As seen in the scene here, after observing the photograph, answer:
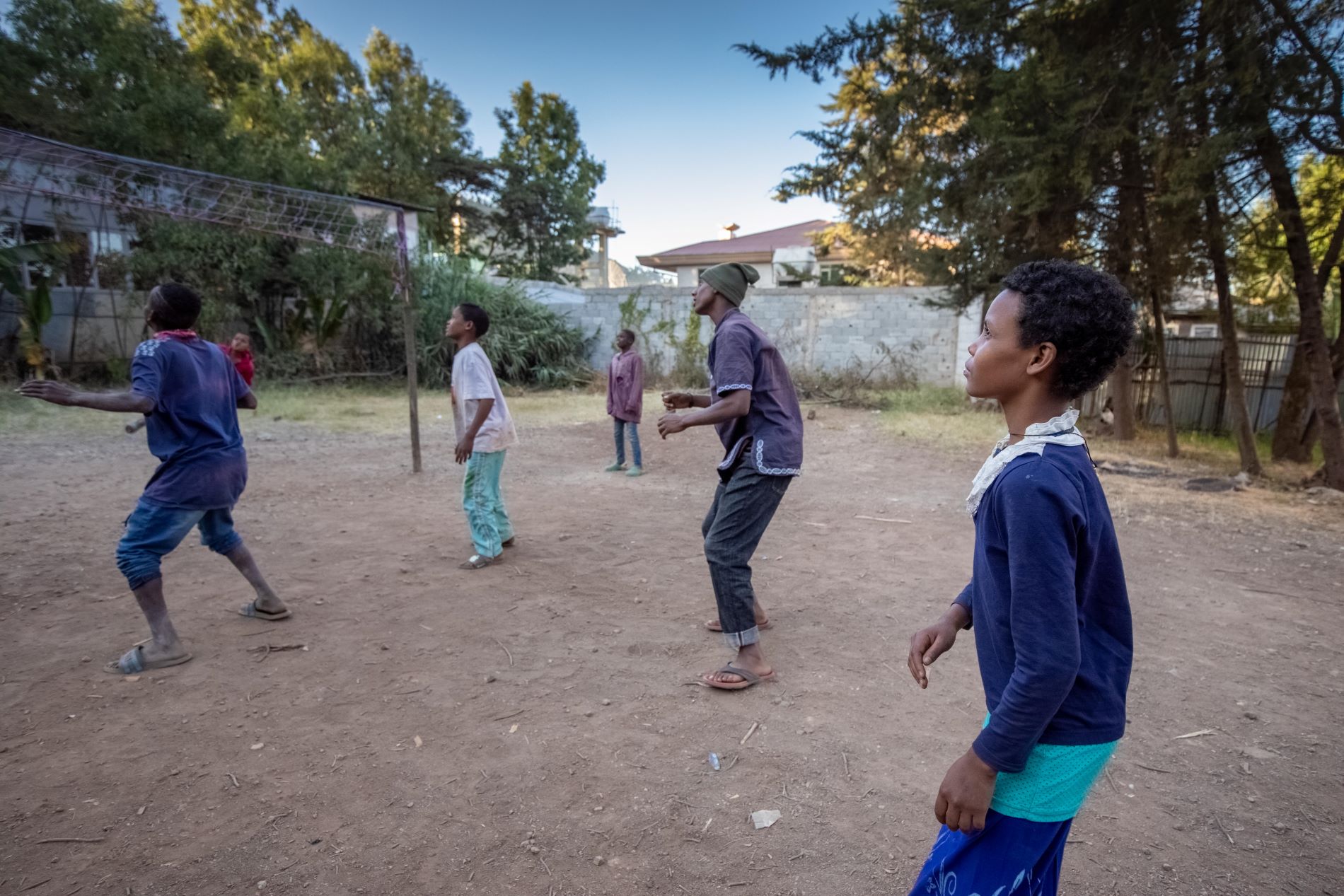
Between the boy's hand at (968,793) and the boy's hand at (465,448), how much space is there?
12.5 feet

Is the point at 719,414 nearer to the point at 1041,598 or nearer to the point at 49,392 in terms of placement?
the point at 1041,598

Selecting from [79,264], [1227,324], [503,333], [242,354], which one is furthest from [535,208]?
[1227,324]

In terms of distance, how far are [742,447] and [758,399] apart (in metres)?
0.22

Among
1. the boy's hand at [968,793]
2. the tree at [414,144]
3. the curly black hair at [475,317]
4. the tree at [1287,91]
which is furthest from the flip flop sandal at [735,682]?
the tree at [414,144]

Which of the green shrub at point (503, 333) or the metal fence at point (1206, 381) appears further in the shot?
the green shrub at point (503, 333)

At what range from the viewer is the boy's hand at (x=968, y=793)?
4.32ft

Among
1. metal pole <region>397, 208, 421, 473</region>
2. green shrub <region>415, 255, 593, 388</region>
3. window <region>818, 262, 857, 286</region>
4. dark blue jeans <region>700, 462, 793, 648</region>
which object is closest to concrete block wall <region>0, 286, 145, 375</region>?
green shrub <region>415, 255, 593, 388</region>

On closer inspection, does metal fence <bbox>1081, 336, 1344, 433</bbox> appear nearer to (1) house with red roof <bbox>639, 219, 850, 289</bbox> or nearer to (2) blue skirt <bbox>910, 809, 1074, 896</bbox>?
(2) blue skirt <bbox>910, 809, 1074, 896</bbox>

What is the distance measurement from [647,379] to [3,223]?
1204 centimetres

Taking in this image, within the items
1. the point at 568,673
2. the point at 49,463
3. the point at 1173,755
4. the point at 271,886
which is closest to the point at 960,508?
the point at 1173,755

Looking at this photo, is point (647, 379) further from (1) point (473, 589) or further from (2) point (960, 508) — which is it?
(1) point (473, 589)

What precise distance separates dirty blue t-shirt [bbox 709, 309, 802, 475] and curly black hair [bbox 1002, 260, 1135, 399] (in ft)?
6.09

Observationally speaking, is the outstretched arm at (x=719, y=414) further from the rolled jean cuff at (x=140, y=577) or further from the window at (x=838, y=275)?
the window at (x=838, y=275)

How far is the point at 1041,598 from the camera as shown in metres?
1.25
